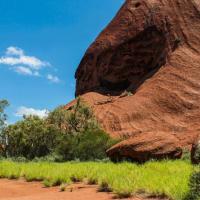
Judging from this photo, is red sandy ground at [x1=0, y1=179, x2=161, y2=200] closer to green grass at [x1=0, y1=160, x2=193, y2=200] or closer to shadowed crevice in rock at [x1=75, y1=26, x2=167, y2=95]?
green grass at [x1=0, y1=160, x2=193, y2=200]

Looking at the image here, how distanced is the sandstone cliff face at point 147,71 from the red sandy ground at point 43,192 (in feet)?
89.6

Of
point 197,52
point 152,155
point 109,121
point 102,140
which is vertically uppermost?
point 197,52

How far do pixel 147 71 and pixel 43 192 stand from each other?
153 feet

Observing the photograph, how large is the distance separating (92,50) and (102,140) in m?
33.1

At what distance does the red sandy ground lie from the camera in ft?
36.1

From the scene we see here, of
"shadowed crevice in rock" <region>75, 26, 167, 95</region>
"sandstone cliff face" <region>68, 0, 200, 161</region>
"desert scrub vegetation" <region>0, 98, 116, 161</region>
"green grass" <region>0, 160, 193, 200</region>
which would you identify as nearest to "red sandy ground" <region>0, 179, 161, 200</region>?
"green grass" <region>0, 160, 193, 200</region>

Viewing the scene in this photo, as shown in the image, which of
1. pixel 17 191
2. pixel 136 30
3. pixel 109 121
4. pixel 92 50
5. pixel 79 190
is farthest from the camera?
pixel 92 50

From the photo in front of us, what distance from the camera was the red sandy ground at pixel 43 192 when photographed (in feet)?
36.1

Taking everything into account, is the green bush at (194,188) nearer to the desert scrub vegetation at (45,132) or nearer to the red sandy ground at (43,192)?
the red sandy ground at (43,192)

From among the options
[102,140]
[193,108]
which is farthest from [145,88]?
[102,140]

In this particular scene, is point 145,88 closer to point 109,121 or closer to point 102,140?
Result: point 109,121

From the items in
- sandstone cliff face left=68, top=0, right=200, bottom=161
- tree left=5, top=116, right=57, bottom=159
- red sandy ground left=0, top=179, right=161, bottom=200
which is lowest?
red sandy ground left=0, top=179, right=161, bottom=200

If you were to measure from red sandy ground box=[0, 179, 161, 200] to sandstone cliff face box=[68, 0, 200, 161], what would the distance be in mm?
27313

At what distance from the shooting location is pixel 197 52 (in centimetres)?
5456
